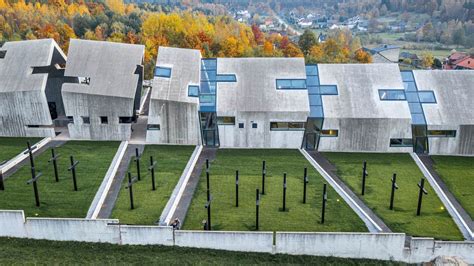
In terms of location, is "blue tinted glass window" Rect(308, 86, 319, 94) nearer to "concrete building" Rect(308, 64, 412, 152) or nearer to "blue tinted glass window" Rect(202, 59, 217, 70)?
"concrete building" Rect(308, 64, 412, 152)

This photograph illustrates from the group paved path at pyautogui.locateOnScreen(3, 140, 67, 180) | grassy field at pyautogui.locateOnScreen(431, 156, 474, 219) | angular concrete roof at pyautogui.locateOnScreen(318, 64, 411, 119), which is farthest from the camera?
angular concrete roof at pyautogui.locateOnScreen(318, 64, 411, 119)

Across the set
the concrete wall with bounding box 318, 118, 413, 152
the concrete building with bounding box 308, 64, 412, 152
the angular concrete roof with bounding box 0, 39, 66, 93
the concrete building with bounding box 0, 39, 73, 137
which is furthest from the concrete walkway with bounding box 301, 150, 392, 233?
the angular concrete roof with bounding box 0, 39, 66, 93

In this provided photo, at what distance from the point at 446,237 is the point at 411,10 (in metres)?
155

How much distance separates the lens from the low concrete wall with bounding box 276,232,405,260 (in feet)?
70.1

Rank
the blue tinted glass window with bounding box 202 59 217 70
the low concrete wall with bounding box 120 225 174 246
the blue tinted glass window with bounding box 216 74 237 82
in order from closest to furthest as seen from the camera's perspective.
Answer: the low concrete wall with bounding box 120 225 174 246, the blue tinted glass window with bounding box 216 74 237 82, the blue tinted glass window with bounding box 202 59 217 70

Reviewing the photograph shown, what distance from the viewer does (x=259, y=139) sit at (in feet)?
110

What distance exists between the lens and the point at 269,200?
26.2m

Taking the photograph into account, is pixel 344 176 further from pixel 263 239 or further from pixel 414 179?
pixel 263 239

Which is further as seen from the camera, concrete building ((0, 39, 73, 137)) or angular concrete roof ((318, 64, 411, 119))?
concrete building ((0, 39, 73, 137))

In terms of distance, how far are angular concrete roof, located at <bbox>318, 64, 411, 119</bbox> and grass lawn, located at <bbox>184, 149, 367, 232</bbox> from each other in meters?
5.41

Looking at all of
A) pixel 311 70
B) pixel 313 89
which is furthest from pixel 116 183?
pixel 311 70

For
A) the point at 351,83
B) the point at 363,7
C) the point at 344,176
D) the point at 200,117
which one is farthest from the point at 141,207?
the point at 363,7

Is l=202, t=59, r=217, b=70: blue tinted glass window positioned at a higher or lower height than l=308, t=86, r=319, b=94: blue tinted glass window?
higher

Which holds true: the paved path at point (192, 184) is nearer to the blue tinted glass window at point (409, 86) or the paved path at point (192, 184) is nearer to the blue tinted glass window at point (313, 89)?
the blue tinted glass window at point (313, 89)
